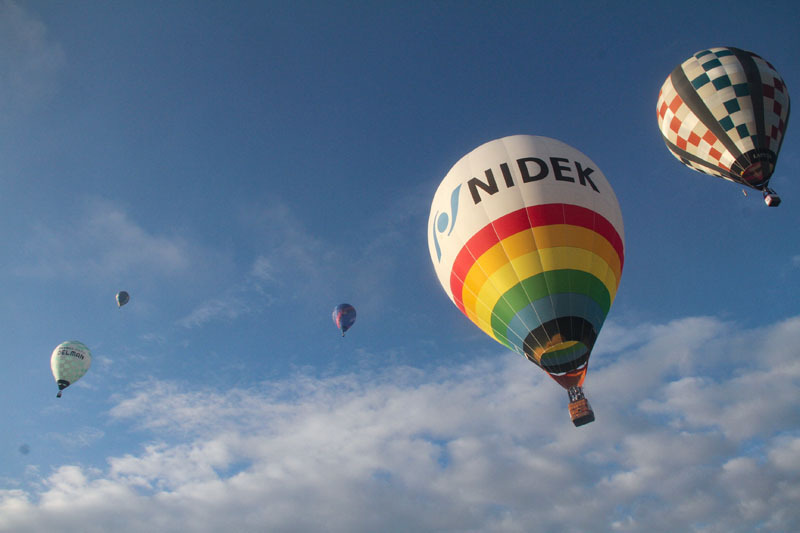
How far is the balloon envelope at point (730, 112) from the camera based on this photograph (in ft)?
56.6

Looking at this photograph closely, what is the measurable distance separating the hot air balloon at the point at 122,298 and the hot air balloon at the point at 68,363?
3429 mm

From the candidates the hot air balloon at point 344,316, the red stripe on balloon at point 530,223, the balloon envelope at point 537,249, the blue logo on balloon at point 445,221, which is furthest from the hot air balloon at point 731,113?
the hot air balloon at point 344,316

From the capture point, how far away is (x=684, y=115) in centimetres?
1894

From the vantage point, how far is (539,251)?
1192 centimetres

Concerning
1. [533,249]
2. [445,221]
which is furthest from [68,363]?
[533,249]

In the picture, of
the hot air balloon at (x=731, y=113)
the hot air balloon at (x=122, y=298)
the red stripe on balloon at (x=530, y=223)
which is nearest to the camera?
the red stripe on balloon at (x=530, y=223)

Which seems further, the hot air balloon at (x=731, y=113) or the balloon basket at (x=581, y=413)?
the hot air balloon at (x=731, y=113)

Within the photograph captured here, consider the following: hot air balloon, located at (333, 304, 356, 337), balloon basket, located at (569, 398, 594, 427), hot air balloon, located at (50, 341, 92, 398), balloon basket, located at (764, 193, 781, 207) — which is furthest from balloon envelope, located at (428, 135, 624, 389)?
hot air balloon, located at (50, 341, 92, 398)

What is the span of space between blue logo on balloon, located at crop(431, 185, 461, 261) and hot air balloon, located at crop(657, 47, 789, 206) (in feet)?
39.2

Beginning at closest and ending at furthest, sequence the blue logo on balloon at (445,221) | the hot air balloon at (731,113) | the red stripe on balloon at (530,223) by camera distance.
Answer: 1. the red stripe on balloon at (530,223)
2. the blue logo on balloon at (445,221)
3. the hot air balloon at (731,113)

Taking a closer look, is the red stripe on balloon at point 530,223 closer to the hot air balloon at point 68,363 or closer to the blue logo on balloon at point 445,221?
the blue logo on balloon at point 445,221

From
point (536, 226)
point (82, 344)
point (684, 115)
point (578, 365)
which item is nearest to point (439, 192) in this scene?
point (536, 226)

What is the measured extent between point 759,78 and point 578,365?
14550 mm

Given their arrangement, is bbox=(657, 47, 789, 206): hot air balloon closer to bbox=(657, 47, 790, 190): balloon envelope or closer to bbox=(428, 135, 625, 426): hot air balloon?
bbox=(657, 47, 790, 190): balloon envelope
